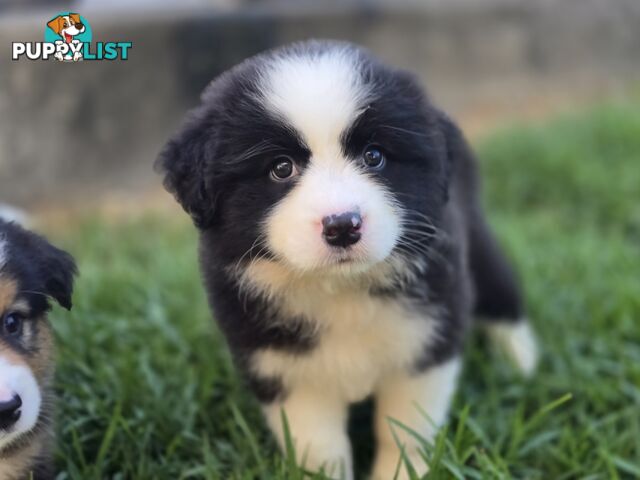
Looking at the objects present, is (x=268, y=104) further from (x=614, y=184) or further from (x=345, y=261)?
(x=614, y=184)

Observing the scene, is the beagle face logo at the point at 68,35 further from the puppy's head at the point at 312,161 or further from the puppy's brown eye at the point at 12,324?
the puppy's brown eye at the point at 12,324

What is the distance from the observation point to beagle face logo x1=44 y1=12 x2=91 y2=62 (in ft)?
11.5

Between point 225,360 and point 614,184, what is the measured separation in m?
3.91

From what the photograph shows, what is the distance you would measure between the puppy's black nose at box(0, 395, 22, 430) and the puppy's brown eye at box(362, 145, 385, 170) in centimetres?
118

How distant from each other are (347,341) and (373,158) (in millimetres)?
660

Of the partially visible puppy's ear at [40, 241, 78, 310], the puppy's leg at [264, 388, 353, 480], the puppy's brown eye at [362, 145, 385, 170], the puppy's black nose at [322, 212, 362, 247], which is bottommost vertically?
the puppy's leg at [264, 388, 353, 480]

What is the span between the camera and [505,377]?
3715 millimetres

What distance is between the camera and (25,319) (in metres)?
2.37

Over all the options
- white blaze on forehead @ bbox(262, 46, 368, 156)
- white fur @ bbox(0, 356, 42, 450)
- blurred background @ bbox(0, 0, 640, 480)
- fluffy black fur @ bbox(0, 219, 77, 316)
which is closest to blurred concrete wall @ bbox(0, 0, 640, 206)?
blurred background @ bbox(0, 0, 640, 480)

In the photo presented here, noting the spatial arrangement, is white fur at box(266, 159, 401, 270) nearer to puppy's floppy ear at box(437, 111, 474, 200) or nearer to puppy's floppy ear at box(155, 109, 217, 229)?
puppy's floppy ear at box(155, 109, 217, 229)

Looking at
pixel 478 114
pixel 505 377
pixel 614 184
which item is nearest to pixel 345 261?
pixel 505 377

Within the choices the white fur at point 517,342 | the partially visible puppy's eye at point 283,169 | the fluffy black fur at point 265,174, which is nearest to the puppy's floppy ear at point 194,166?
the fluffy black fur at point 265,174

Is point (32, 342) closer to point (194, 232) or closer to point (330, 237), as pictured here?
point (330, 237)

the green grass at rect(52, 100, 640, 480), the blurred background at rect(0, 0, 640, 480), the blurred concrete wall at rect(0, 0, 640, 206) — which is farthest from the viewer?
the blurred concrete wall at rect(0, 0, 640, 206)
